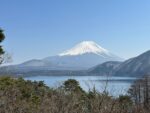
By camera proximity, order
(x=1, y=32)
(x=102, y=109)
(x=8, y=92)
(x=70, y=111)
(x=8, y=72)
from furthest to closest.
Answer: (x=1, y=32), (x=8, y=72), (x=8, y=92), (x=70, y=111), (x=102, y=109)

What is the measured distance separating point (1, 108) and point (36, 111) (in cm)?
99

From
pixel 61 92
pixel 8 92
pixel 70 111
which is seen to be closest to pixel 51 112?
pixel 70 111

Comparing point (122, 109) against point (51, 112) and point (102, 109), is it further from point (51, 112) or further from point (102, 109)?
point (51, 112)

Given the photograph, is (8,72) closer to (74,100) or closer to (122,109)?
(74,100)

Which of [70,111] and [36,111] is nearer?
[70,111]

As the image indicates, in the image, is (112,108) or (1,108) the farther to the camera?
(1,108)

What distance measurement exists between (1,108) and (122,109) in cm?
275

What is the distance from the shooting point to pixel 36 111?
32.2 feet

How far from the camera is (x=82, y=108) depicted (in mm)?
8578

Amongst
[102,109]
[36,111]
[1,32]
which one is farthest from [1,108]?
[1,32]

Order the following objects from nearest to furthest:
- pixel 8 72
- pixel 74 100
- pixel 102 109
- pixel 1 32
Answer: pixel 102 109 < pixel 74 100 < pixel 8 72 < pixel 1 32

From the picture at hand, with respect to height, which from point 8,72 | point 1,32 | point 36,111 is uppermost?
point 1,32

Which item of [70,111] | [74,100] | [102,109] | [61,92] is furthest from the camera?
[61,92]

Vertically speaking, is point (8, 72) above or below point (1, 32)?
below
